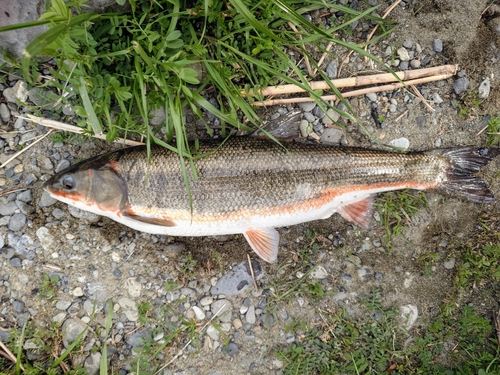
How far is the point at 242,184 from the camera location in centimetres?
380

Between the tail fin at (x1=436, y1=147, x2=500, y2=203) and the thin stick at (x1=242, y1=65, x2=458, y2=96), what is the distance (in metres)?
0.82

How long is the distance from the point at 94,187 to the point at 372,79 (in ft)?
9.54

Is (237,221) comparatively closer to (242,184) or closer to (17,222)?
(242,184)

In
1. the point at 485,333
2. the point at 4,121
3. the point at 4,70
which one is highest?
the point at 4,70

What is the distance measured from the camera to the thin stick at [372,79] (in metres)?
4.18

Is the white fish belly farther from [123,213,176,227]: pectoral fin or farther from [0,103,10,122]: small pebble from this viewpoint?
[0,103,10,122]: small pebble

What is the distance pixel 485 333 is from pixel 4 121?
5329 mm

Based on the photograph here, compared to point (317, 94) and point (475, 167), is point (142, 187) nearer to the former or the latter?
point (317, 94)

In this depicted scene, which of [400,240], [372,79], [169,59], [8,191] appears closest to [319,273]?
[400,240]

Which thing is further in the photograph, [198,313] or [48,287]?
[198,313]

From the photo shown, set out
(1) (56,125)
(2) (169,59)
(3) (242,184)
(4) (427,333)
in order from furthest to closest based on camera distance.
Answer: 1. (4) (427,333)
2. (1) (56,125)
3. (3) (242,184)
4. (2) (169,59)

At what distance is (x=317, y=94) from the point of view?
3.79 m

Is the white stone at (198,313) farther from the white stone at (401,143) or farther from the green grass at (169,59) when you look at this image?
the white stone at (401,143)

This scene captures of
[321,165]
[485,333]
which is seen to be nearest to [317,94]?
[321,165]
